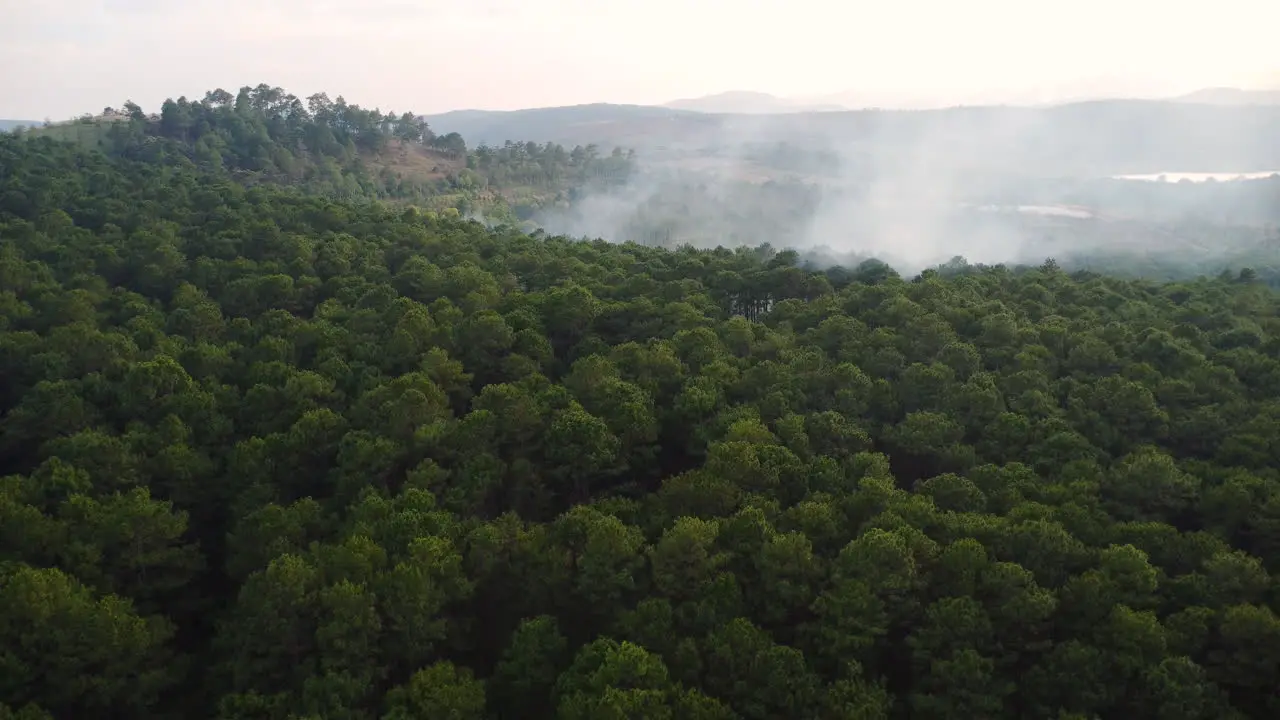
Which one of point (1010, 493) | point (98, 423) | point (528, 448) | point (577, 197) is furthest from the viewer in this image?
point (577, 197)

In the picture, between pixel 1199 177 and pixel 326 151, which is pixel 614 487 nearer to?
pixel 326 151

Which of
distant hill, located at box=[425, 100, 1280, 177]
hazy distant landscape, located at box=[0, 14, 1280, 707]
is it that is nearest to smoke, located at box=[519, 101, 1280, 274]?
distant hill, located at box=[425, 100, 1280, 177]

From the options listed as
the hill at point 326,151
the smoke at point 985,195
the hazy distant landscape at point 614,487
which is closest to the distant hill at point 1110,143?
the smoke at point 985,195

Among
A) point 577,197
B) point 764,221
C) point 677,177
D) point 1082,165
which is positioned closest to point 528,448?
point 764,221

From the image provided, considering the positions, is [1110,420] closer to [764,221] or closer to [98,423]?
[98,423]

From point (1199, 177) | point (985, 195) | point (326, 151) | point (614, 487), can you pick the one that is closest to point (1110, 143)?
point (1199, 177)

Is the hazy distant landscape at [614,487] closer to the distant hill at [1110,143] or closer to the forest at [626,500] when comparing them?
the forest at [626,500]

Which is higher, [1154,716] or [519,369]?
[519,369]

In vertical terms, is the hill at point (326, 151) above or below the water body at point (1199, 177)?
above
